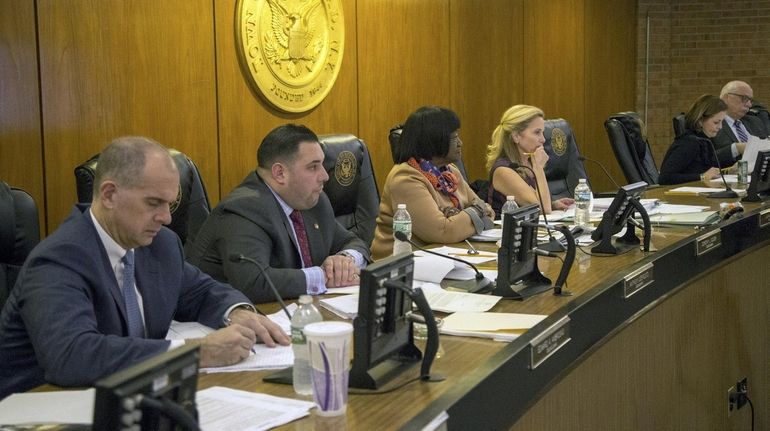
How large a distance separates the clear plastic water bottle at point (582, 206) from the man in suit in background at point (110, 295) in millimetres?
1939

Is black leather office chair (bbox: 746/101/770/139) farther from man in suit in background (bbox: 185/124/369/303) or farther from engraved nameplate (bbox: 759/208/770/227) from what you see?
man in suit in background (bbox: 185/124/369/303)

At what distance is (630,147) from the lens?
5996 millimetres

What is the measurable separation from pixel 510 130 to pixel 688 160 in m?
2.00

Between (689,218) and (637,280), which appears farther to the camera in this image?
(689,218)

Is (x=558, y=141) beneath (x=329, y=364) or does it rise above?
above

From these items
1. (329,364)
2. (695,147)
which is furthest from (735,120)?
(329,364)

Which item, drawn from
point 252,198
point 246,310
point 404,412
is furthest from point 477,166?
point 404,412

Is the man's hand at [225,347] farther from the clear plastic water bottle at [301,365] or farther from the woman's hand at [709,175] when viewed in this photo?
the woman's hand at [709,175]

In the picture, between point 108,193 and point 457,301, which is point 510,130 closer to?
point 457,301

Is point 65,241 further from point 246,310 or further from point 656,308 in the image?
point 656,308

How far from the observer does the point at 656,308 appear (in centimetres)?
291

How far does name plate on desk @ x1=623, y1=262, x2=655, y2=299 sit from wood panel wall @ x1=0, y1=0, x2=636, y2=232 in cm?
218

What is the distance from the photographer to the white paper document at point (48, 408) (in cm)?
154

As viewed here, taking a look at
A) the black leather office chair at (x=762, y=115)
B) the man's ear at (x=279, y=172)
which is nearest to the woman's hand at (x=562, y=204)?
the man's ear at (x=279, y=172)
